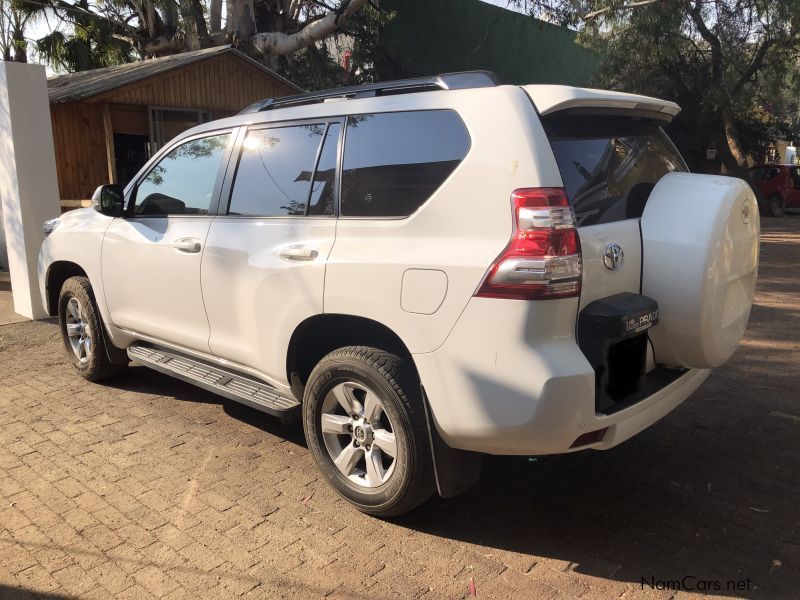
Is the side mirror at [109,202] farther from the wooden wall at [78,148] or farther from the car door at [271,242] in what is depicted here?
the wooden wall at [78,148]

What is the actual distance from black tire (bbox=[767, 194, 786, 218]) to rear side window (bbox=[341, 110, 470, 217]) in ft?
75.0

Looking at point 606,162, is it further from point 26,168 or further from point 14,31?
point 14,31

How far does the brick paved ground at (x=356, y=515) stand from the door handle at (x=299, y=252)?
1248 mm

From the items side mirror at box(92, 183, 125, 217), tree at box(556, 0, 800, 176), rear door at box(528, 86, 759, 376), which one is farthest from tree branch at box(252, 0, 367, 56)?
rear door at box(528, 86, 759, 376)

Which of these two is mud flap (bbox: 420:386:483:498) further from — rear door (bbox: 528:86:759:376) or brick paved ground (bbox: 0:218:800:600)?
rear door (bbox: 528:86:759:376)

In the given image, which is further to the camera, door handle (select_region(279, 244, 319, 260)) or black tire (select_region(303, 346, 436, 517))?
door handle (select_region(279, 244, 319, 260))

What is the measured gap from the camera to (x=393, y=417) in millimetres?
3078

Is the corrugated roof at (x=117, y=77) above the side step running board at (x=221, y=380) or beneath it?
above

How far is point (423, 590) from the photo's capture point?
282cm

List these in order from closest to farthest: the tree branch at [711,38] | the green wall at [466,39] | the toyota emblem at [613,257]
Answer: the toyota emblem at [613,257]
the tree branch at [711,38]
the green wall at [466,39]

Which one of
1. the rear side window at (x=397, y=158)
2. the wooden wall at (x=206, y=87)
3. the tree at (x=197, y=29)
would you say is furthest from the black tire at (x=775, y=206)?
the rear side window at (x=397, y=158)

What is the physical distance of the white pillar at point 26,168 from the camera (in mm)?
7438

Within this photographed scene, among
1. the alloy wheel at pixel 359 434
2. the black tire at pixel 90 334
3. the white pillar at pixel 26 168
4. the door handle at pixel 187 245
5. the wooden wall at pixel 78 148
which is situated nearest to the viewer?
the alloy wheel at pixel 359 434

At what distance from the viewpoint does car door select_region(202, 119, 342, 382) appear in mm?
3451
